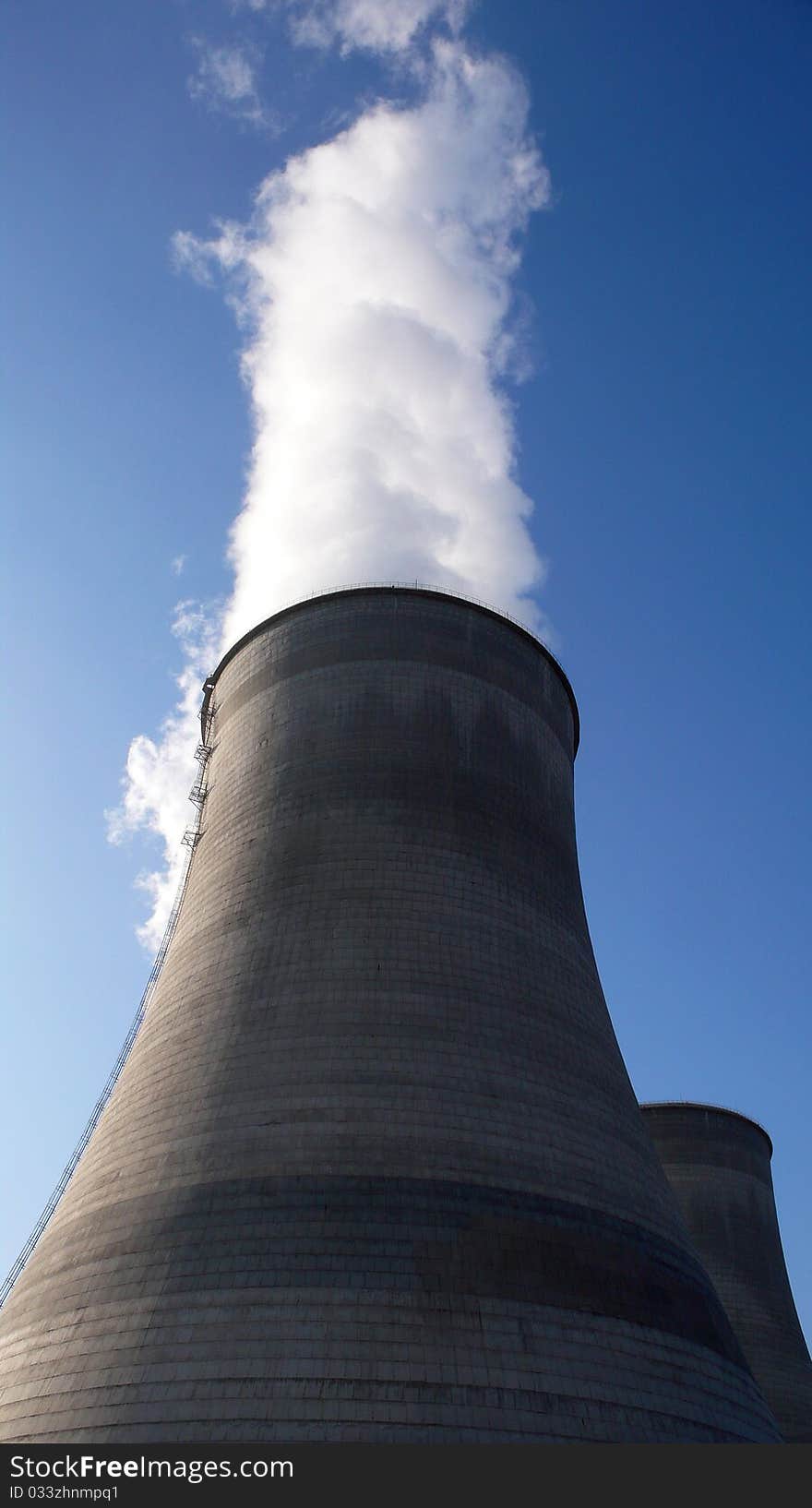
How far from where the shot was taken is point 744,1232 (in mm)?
27312

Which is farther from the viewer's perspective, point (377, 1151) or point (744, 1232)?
point (744, 1232)

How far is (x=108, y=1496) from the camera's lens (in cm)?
878

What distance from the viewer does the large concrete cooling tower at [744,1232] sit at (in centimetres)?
2439

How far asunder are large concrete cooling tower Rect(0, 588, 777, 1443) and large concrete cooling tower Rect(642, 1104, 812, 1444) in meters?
14.0

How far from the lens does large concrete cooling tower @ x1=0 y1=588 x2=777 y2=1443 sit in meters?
10.1

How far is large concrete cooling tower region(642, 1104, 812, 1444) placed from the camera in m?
24.4

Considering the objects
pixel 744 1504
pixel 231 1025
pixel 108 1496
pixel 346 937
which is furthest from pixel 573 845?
pixel 108 1496

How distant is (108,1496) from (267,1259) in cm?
248

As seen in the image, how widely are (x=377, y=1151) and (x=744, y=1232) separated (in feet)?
65.2

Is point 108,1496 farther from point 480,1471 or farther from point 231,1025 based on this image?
point 231,1025

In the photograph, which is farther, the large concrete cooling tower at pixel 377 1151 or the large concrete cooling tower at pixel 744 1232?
the large concrete cooling tower at pixel 744 1232

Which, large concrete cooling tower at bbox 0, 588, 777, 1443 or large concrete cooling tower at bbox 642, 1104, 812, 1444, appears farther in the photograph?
large concrete cooling tower at bbox 642, 1104, 812, 1444

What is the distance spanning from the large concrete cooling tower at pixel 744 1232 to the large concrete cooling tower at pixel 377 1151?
552 inches

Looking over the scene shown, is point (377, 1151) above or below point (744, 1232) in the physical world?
below
